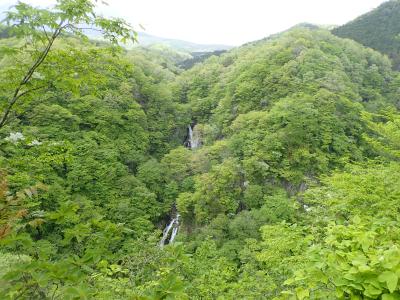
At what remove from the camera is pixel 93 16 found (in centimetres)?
422

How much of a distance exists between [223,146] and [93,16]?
24.9m

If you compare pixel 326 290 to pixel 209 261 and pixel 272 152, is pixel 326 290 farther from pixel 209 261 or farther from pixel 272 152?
pixel 272 152

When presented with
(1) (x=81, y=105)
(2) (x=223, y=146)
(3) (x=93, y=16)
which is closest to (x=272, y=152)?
(2) (x=223, y=146)

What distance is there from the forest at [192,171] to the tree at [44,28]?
0.07 feet

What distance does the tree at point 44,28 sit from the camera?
12.2ft

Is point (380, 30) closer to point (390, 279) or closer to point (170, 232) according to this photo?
point (170, 232)

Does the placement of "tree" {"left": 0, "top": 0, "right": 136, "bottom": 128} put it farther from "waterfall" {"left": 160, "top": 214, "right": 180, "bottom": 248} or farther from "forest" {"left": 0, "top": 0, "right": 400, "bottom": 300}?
"waterfall" {"left": 160, "top": 214, "right": 180, "bottom": 248}

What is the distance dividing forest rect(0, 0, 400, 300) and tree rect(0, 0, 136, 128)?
0.9 inches

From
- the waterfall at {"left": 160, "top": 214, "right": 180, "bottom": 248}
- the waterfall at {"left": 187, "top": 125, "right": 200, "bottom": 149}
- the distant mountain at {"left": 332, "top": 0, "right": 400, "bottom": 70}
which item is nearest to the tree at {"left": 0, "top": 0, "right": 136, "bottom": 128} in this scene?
the waterfall at {"left": 160, "top": 214, "right": 180, "bottom": 248}

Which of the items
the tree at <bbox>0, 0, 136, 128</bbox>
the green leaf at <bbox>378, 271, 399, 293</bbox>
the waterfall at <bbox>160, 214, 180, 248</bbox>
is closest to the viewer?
the green leaf at <bbox>378, 271, 399, 293</bbox>

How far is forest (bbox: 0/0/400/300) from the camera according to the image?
97.8 inches

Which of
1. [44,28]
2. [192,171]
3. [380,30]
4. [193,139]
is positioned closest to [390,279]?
[44,28]

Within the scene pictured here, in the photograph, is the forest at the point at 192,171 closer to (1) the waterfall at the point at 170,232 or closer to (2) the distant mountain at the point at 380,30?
(1) the waterfall at the point at 170,232

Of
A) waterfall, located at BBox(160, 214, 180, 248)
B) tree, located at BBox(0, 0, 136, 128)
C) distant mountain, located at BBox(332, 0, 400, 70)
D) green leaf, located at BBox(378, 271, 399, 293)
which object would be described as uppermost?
distant mountain, located at BBox(332, 0, 400, 70)
